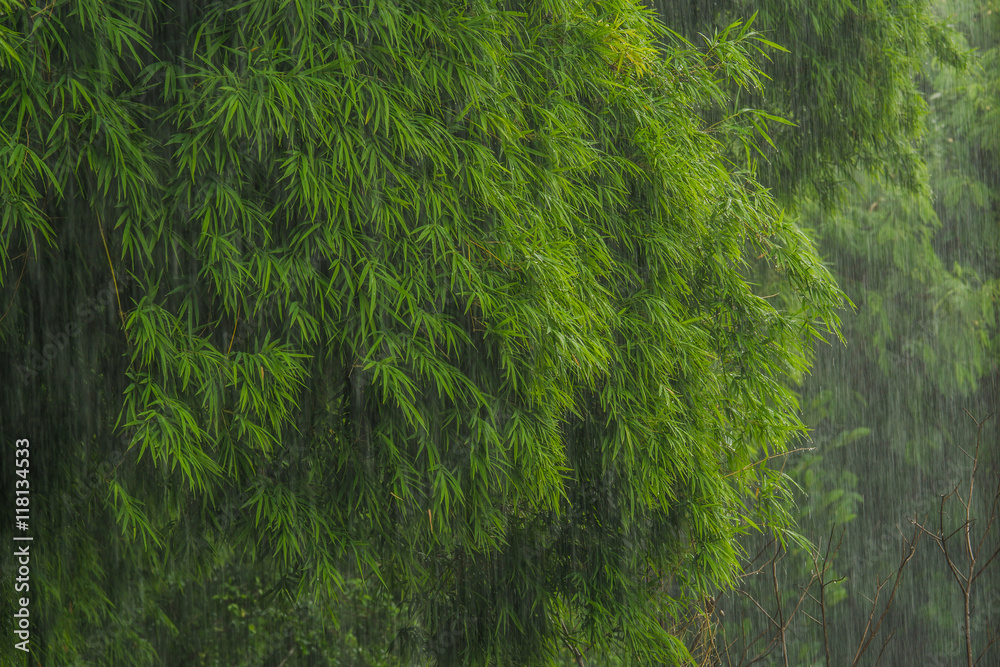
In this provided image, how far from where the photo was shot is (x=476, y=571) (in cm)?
301

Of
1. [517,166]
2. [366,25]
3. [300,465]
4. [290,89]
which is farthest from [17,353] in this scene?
[517,166]

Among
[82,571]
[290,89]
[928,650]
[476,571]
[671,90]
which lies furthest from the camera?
[928,650]

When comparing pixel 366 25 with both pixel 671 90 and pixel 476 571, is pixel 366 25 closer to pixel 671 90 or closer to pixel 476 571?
pixel 671 90

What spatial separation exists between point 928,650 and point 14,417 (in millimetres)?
7861
